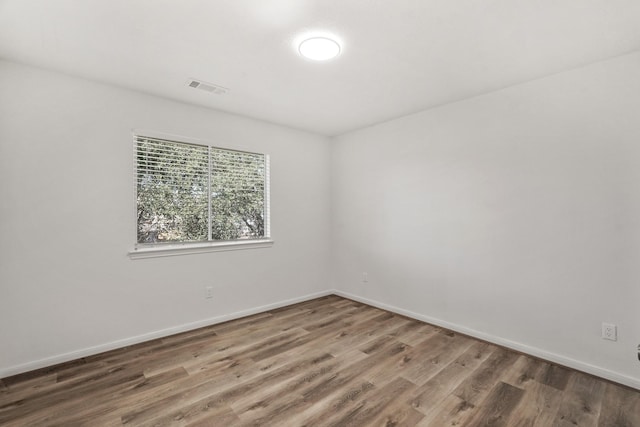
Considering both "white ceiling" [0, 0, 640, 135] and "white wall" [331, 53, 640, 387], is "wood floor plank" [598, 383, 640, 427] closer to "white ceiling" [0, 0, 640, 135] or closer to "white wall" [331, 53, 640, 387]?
"white wall" [331, 53, 640, 387]

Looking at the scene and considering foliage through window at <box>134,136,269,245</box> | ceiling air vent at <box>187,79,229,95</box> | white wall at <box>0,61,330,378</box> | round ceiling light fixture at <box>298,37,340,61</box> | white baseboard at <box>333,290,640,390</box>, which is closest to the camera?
round ceiling light fixture at <box>298,37,340,61</box>

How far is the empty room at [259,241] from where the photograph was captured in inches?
75.0

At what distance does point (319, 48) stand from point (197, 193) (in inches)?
81.1

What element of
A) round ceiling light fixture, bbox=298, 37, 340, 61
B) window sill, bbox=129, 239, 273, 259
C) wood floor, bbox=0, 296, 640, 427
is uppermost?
round ceiling light fixture, bbox=298, 37, 340, 61

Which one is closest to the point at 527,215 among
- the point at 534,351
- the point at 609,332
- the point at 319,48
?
the point at 609,332

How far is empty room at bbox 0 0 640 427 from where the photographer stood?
1.91 meters

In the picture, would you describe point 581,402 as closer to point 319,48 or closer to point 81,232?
point 319,48

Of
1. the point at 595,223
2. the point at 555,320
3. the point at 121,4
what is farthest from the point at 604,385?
the point at 121,4

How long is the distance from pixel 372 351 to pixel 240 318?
1695mm

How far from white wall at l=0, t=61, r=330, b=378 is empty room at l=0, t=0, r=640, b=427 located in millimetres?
16

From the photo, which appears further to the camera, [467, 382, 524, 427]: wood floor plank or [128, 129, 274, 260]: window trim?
[128, 129, 274, 260]: window trim

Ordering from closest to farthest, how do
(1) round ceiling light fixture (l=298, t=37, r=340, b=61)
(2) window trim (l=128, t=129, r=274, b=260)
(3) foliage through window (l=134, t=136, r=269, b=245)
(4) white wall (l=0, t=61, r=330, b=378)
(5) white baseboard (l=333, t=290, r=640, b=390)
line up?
1. (1) round ceiling light fixture (l=298, t=37, r=340, b=61)
2. (5) white baseboard (l=333, t=290, r=640, b=390)
3. (4) white wall (l=0, t=61, r=330, b=378)
4. (2) window trim (l=128, t=129, r=274, b=260)
5. (3) foliage through window (l=134, t=136, r=269, b=245)

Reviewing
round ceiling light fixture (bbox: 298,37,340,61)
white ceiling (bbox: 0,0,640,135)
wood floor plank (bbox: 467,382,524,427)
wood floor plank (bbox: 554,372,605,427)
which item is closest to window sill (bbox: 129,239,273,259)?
white ceiling (bbox: 0,0,640,135)

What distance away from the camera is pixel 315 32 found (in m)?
2.00
